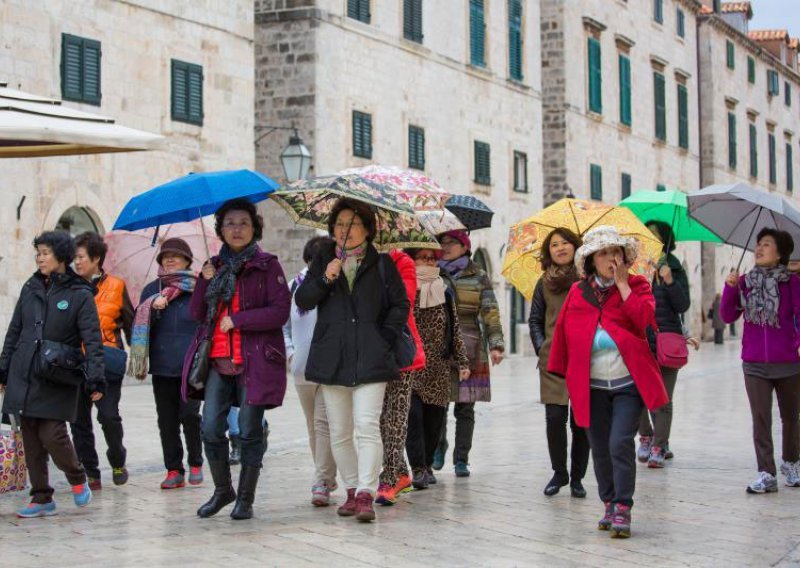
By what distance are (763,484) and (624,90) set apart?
98.6ft

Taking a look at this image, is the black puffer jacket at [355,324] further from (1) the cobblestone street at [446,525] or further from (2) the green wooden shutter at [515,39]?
(2) the green wooden shutter at [515,39]

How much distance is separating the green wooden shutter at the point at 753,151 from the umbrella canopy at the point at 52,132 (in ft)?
147

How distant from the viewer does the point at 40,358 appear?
26.8 ft

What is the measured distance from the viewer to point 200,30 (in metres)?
21.5

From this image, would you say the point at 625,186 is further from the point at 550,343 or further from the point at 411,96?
the point at 550,343

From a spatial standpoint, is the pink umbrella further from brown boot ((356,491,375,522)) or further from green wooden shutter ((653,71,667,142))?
green wooden shutter ((653,71,667,142))

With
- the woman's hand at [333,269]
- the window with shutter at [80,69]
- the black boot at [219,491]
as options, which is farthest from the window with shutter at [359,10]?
the black boot at [219,491]

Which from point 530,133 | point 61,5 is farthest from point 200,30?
point 530,133

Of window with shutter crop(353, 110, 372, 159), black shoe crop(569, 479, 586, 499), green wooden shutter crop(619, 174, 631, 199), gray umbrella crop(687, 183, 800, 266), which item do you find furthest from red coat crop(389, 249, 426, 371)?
green wooden shutter crop(619, 174, 631, 199)

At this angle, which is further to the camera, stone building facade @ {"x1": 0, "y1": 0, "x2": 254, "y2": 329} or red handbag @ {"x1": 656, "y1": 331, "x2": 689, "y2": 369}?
stone building facade @ {"x1": 0, "y1": 0, "x2": 254, "y2": 329}

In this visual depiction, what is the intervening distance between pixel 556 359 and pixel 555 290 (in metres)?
1.49

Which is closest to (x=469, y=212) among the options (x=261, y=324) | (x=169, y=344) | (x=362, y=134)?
(x=169, y=344)

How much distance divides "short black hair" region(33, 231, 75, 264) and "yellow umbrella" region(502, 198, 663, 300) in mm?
3137

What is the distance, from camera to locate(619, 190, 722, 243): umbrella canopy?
11.6 metres
